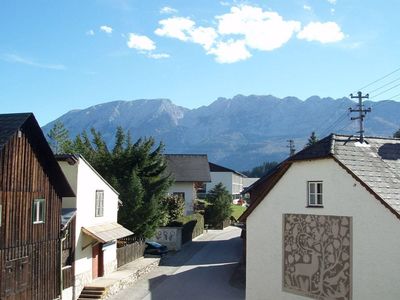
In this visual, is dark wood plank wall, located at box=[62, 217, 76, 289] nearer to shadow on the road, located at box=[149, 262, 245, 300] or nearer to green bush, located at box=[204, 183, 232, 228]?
shadow on the road, located at box=[149, 262, 245, 300]

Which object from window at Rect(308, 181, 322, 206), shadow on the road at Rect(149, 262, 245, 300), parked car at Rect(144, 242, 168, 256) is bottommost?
shadow on the road at Rect(149, 262, 245, 300)

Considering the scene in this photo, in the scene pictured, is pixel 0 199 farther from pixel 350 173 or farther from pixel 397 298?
pixel 397 298

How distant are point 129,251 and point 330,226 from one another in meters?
21.6

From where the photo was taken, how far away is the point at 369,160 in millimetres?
20609

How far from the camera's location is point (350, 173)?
63.5ft

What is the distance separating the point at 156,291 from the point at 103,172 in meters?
13.8

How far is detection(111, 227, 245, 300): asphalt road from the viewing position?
3027 centimetres

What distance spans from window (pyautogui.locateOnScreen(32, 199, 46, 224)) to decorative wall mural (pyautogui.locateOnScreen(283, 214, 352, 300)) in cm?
1163

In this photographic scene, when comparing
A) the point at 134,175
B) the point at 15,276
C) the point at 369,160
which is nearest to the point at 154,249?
the point at 134,175

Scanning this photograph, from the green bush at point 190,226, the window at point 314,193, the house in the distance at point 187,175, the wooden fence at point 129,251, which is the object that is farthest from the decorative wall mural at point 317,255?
the house in the distance at point 187,175

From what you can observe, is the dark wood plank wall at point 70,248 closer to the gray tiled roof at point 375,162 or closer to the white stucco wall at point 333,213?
the white stucco wall at point 333,213

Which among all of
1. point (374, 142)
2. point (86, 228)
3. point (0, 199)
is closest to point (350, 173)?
point (374, 142)

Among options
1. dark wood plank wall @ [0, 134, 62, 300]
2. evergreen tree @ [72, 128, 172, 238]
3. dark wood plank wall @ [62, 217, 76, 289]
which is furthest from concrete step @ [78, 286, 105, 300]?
evergreen tree @ [72, 128, 172, 238]

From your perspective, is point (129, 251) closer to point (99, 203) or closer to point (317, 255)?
point (99, 203)
